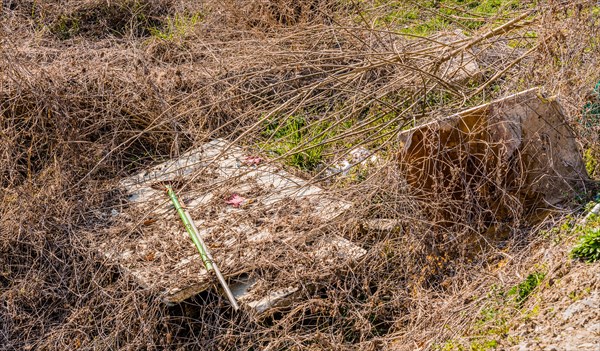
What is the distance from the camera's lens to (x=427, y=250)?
480 centimetres

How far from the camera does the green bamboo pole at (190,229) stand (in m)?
4.71

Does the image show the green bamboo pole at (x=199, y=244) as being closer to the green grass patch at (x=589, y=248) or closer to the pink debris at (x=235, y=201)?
the pink debris at (x=235, y=201)

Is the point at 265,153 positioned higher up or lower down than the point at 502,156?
lower down

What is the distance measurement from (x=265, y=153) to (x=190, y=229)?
A: 1.29m

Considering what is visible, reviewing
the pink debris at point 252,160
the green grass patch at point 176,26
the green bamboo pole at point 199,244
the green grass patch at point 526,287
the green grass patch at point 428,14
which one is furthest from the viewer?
the green grass patch at point 176,26

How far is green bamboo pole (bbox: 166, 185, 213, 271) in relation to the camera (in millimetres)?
4711

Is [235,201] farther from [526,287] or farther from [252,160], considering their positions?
[526,287]

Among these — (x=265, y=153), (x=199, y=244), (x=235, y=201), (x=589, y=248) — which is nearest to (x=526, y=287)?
(x=589, y=248)

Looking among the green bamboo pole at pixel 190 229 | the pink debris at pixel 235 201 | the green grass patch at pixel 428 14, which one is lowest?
the green bamboo pole at pixel 190 229

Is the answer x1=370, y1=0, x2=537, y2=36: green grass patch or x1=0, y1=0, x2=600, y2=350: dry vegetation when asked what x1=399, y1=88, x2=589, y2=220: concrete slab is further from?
x1=370, y1=0, x2=537, y2=36: green grass patch

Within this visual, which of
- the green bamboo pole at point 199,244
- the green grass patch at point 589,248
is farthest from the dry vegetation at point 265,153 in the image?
the green grass patch at point 589,248

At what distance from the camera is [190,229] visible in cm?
505

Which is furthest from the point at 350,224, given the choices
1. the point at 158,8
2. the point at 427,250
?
the point at 158,8

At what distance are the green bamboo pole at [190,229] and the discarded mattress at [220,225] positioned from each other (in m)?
0.05
